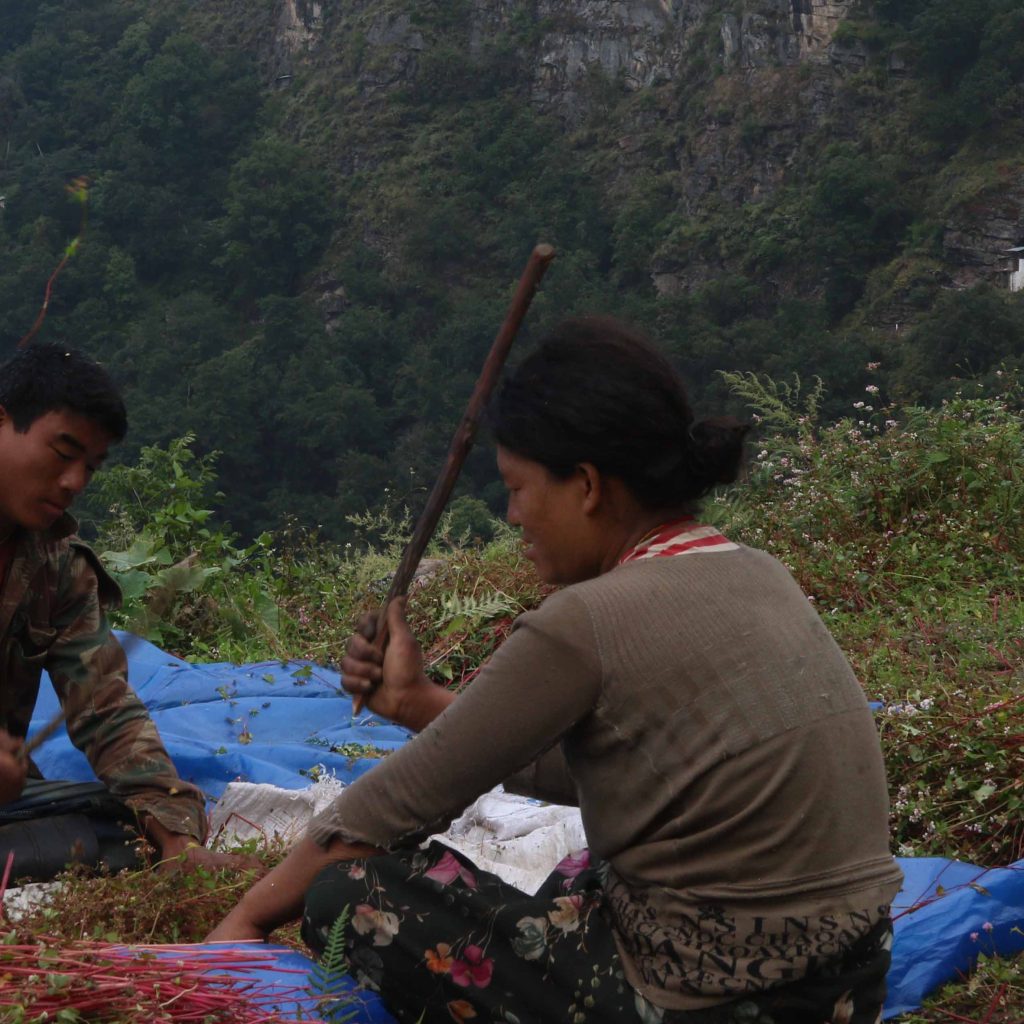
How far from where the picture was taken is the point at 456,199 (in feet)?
129

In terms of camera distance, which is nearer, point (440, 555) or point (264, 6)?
point (440, 555)

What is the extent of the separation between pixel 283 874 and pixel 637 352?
34.8 inches

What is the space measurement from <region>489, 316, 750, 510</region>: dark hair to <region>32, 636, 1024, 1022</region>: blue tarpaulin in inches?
23.6

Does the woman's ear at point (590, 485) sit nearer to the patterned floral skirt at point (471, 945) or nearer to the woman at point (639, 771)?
the woman at point (639, 771)

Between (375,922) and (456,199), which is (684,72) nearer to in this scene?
(456,199)

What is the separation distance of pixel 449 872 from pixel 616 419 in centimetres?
67

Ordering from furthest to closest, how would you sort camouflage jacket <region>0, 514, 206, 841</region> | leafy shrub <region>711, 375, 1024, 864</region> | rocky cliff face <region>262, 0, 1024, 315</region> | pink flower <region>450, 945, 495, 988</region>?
1. rocky cliff face <region>262, 0, 1024, 315</region>
2. leafy shrub <region>711, 375, 1024, 864</region>
3. camouflage jacket <region>0, 514, 206, 841</region>
4. pink flower <region>450, 945, 495, 988</region>

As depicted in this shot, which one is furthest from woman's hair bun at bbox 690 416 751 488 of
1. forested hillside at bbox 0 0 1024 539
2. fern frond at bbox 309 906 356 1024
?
forested hillside at bbox 0 0 1024 539

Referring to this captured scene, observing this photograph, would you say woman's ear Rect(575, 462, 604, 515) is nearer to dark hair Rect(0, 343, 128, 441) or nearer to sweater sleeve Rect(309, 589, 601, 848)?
sweater sleeve Rect(309, 589, 601, 848)

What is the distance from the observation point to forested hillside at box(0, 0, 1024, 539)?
30.3 meters

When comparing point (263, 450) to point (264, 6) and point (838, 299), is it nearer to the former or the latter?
point (838, 299)

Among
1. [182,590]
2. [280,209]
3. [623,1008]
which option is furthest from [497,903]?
[280,209]

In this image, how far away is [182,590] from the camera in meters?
5.23

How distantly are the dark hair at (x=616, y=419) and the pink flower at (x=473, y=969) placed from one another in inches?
25.4
